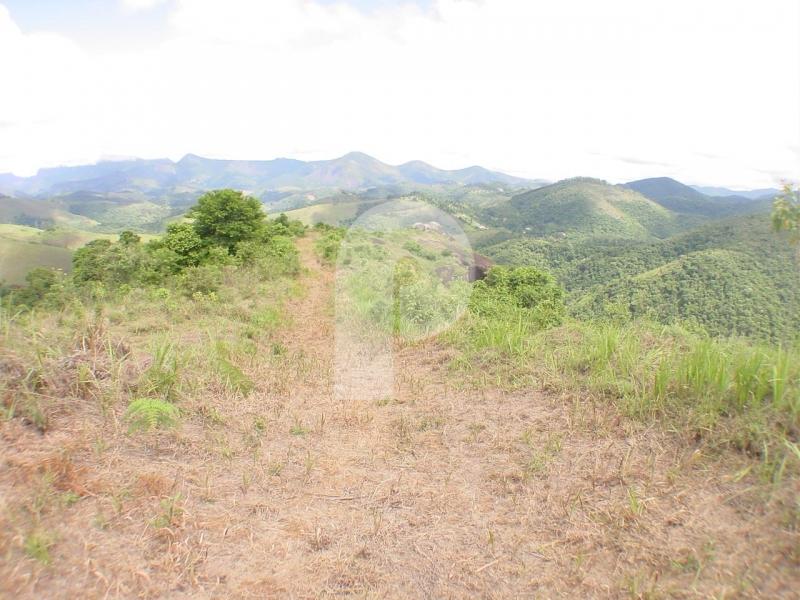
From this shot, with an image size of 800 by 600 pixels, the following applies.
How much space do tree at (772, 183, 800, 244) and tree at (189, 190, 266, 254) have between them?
14.1 meters

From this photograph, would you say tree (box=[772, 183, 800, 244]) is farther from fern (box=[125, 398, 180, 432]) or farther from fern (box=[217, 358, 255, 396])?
fern (box=[125, 398, 180, 432])

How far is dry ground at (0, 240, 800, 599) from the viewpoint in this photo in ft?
6.70

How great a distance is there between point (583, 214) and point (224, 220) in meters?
135

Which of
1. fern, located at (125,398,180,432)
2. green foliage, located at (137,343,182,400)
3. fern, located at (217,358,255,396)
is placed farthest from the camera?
fern, located at (217,358,255,396)

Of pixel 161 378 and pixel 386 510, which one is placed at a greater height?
pixel 161 378

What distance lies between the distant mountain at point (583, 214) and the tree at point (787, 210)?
4311 inches

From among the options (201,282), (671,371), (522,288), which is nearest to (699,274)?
(522,288)

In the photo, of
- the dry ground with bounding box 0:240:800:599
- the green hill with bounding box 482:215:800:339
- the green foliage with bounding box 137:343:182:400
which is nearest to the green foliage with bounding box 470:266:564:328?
the green hill with bounding box 482:215:800:339

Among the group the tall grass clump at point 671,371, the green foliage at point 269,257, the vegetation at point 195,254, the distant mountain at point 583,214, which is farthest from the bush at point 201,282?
the distant mountain at point 583,214

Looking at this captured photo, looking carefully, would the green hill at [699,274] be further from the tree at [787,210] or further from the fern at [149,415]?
the fern at [149,415]

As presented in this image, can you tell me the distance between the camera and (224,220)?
14977mm

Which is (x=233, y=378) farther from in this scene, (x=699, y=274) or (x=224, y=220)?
(x=699, y=274)

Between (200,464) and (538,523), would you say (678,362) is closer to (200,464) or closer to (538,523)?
(538,523)

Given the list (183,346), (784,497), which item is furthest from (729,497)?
(183,346)
